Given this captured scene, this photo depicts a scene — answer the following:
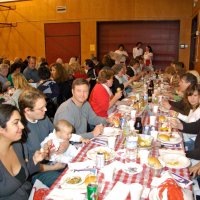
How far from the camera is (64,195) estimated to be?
5.41ft

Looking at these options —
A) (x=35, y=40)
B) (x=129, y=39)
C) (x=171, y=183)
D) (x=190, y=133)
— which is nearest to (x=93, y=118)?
(x=190, y=133)

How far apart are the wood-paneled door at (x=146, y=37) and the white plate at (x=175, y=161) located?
9649mm

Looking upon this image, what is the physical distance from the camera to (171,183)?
5.31 feet

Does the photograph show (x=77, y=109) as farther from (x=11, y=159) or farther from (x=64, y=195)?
(x=64, y=195)

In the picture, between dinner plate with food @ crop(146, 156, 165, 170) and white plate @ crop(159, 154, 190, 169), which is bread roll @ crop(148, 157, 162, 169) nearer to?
dinner plate with food @ crop(146, 156, 165, 170)

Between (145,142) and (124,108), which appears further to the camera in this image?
(124,108)

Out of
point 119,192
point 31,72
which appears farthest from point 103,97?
point 31,72

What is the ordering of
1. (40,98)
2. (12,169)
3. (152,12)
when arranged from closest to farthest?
1. (12,169)
2. (40,98)
3. (152,12)

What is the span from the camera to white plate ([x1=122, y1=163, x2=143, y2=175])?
1949mm

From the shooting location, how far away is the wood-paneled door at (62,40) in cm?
1231

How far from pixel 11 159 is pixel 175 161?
4.58 feet

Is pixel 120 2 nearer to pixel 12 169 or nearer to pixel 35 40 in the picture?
pixel 35 40

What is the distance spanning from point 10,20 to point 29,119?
12.6 metres

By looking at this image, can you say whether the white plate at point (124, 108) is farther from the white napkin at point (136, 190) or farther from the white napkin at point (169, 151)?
the white napkin at point (136, 190)
